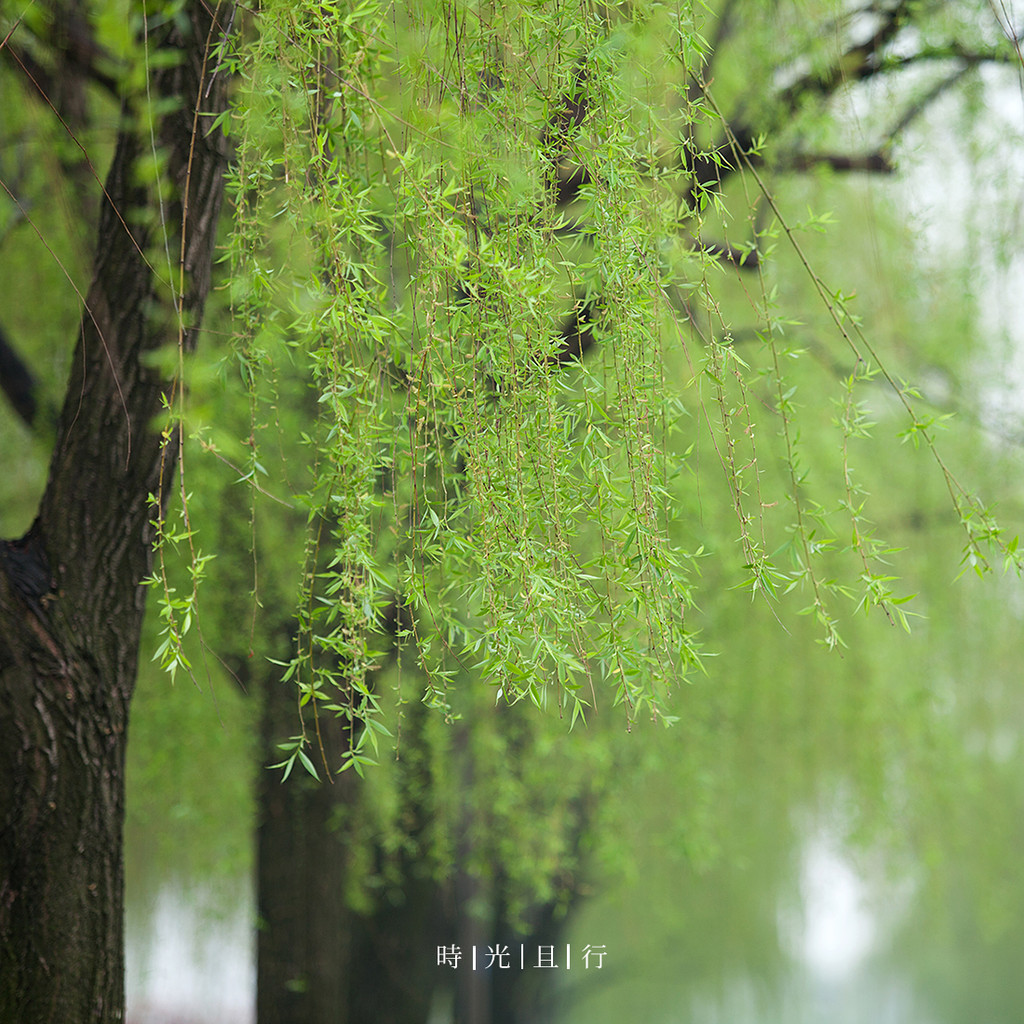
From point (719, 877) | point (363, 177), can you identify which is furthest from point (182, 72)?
point (719, 877)

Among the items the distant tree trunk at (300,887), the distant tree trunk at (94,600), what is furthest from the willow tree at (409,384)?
the distant tree trunk at (300,887)

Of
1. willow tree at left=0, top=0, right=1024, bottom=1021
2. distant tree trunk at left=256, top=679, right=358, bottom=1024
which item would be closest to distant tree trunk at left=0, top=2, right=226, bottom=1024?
willow tree at left=0, top=0, right=1024, bottom=1021

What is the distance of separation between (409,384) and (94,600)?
784 millimetres

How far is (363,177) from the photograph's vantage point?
1432mm

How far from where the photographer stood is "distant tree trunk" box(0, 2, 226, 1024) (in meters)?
1.58

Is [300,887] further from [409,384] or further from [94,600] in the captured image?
[409,384]

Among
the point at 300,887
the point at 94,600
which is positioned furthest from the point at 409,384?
the point at 300,887

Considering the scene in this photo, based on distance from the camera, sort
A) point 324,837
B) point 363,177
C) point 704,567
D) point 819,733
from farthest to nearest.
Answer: point 819,733 → point 704,567 → point 324,837 → point 363,177

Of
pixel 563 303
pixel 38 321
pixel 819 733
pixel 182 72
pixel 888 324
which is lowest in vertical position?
pixel 819 733

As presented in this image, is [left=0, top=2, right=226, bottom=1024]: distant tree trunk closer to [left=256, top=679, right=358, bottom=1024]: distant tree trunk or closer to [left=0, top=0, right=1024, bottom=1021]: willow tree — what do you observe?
[left=0, top=0, right=1024, bottom=1021]: willow tree

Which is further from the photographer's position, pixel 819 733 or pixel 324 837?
pixel 819 733

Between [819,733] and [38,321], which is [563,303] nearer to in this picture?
[38,321]

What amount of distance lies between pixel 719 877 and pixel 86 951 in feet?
14.3

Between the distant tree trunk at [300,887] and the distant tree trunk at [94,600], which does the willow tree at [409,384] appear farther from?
the distant tree trunk at [300,887]
